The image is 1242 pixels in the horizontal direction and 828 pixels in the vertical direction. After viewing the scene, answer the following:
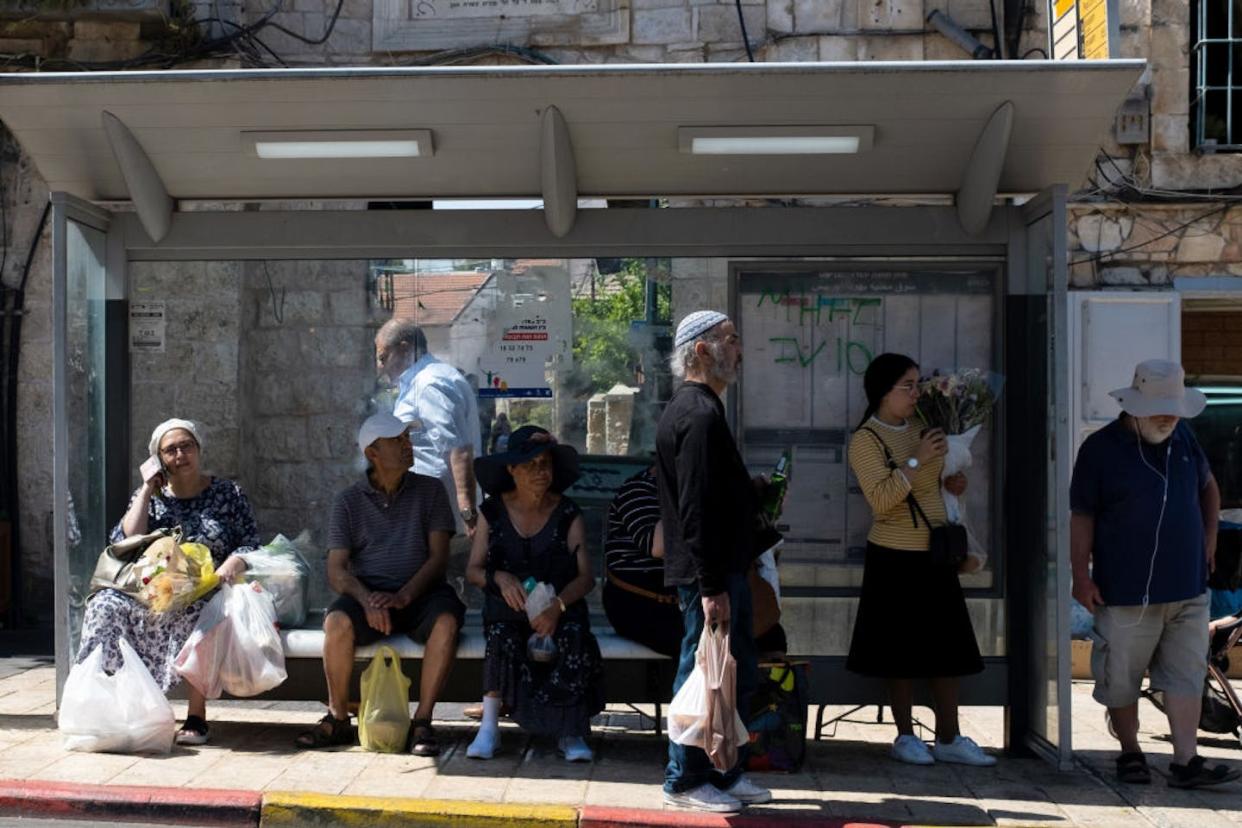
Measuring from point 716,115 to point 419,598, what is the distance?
2510mm

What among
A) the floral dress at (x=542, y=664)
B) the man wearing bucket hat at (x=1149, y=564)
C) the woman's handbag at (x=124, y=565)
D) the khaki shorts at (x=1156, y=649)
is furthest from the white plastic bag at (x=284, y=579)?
the khaki shorts at (x=1156, y=649)

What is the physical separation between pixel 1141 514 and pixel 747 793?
202 centimetres

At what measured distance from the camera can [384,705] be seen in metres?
6.18

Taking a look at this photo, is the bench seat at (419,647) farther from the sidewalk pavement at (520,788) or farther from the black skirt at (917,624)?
the black skirt at (917,624)

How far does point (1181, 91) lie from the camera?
33.7 feet

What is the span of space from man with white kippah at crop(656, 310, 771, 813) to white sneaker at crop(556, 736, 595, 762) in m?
0.70

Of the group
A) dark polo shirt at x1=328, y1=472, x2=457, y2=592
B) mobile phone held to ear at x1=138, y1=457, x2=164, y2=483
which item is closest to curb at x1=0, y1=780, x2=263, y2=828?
dark polo shirt at x1=328, y1=472, x2=457, y2=592

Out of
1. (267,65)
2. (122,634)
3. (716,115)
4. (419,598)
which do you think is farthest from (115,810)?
(267,65)

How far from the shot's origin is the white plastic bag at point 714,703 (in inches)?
202

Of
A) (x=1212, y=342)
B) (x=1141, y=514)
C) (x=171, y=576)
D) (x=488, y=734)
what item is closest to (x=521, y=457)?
(x=488, y=734)

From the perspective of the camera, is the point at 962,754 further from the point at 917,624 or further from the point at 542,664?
the point at 542,664

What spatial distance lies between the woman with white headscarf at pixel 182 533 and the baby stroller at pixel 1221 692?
4.31 meters

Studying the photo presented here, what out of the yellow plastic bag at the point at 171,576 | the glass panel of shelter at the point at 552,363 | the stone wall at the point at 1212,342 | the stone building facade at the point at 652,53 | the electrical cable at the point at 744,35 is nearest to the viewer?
the yellow plastic bag at the point at 171,576

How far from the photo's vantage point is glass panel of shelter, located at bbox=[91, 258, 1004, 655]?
6781 millimetres
